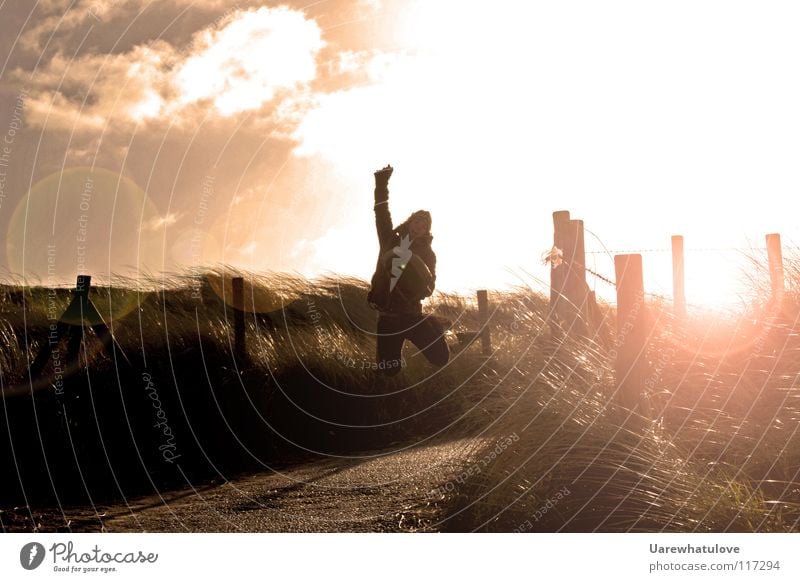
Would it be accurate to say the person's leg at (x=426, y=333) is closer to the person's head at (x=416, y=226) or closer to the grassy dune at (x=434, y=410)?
the grassy dune at (x=434, y=410)

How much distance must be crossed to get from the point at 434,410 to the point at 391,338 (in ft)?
7.40

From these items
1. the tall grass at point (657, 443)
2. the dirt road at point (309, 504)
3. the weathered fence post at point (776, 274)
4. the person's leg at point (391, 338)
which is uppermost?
the weathered fence post at point (776, 274)

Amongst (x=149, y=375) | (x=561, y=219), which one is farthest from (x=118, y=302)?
(x=561, y=219)

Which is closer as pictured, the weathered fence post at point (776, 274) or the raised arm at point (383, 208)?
the raised arm at point (383, 208)

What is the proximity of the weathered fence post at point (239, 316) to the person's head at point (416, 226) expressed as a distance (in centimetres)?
392

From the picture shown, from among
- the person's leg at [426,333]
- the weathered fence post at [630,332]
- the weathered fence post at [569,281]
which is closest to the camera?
the weathered fence post at [630,332]

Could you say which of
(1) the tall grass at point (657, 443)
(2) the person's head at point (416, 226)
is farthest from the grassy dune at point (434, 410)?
(2) the person's head at point (416, 226)

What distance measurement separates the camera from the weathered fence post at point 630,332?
204 inches

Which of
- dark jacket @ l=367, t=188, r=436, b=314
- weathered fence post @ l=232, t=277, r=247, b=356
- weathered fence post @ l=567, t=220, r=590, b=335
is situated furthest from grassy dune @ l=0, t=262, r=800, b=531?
dark jacket @ l=367, t=188, r=436, b=314

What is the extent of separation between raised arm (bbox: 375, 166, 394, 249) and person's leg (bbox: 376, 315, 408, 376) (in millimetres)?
1387

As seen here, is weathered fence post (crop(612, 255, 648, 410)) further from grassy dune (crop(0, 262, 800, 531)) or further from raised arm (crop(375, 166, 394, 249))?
raised arm (crop(375, 166, 394, 249))

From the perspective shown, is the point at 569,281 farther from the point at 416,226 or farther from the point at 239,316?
the point at 239,316

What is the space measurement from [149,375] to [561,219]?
538cm

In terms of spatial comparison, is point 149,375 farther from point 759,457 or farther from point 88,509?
point 759,457
